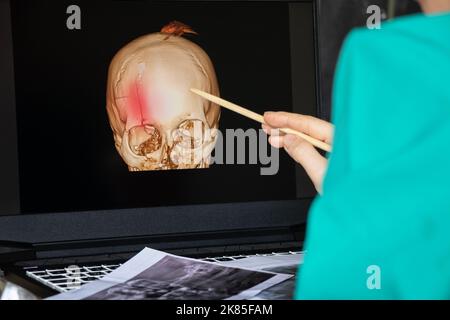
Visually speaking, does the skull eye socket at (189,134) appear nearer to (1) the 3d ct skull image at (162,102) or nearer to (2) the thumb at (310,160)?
(1) the 3d ct skull image at (162,102)

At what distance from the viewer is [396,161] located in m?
0.56

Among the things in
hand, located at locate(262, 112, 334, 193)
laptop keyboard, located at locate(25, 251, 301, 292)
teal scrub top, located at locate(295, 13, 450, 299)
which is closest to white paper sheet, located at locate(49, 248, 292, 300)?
laptop keyboard, located at locate(25, 251, 301, 292)

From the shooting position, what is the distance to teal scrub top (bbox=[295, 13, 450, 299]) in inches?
21.9

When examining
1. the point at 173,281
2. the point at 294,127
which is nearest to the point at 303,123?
the point at 294,127

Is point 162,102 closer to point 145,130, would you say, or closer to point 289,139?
point 145,130

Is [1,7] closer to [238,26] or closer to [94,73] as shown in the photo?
[94,73]

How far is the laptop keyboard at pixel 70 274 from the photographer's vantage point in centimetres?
108

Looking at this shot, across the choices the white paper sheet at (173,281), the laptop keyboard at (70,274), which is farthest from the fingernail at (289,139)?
the laptop keyboard at (70,274)

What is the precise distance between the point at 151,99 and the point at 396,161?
82 cm

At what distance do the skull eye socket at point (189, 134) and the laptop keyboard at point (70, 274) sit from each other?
22 cm

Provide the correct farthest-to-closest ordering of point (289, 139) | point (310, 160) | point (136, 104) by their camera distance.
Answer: point (136, 104) → point (289, 139) → point (310, 160)

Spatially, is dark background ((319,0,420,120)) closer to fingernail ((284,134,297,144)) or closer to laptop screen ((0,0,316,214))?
laptop screen ((0,0,316,214))

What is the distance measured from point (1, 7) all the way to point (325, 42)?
60cm

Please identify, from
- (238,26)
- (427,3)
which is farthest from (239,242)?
(427,3)
